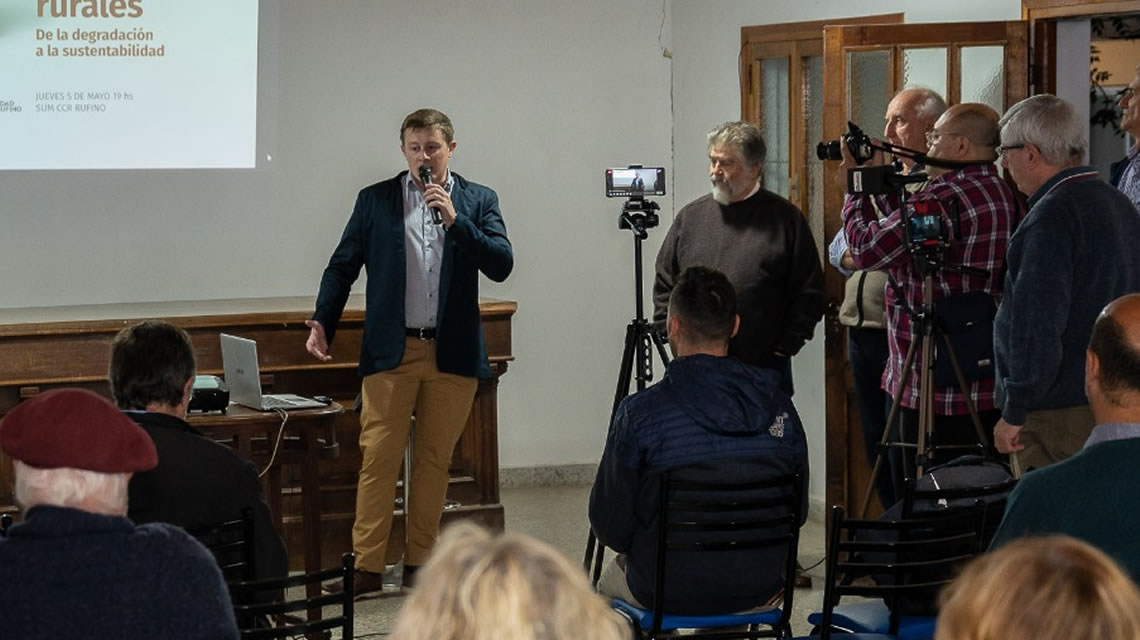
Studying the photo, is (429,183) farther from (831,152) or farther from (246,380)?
(831,152)

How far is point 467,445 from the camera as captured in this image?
19.5 ft

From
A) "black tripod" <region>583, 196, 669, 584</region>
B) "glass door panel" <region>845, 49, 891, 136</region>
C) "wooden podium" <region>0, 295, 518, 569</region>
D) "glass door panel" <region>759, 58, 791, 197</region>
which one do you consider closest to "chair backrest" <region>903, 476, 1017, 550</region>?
Answer: "black tripod" <region>583, 196, 669, 584</region>

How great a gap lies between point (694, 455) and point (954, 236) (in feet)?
4.96

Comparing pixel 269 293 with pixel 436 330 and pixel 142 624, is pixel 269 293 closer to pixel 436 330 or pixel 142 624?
pixel 436 330

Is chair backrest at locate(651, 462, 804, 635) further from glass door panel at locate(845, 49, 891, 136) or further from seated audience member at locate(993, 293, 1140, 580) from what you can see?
glass door panel at locate(845, 49, 891, 136)

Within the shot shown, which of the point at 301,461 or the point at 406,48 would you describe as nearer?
the point at 301,461

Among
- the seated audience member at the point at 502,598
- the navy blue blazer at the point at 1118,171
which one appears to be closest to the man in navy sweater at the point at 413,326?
the navy blue blazer at the point at 1118,171

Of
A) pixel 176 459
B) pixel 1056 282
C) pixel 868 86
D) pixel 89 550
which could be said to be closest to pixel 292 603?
pixel 176 459

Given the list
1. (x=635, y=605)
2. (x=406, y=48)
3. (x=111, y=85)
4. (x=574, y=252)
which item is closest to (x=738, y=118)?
(x=574, y=252)

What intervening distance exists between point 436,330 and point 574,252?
2286mm

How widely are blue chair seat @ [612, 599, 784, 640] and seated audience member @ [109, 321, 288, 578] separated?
0.81m

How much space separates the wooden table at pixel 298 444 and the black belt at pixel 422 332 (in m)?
0.44

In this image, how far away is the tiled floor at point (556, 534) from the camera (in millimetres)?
5074

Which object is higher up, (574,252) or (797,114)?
(797,114)
